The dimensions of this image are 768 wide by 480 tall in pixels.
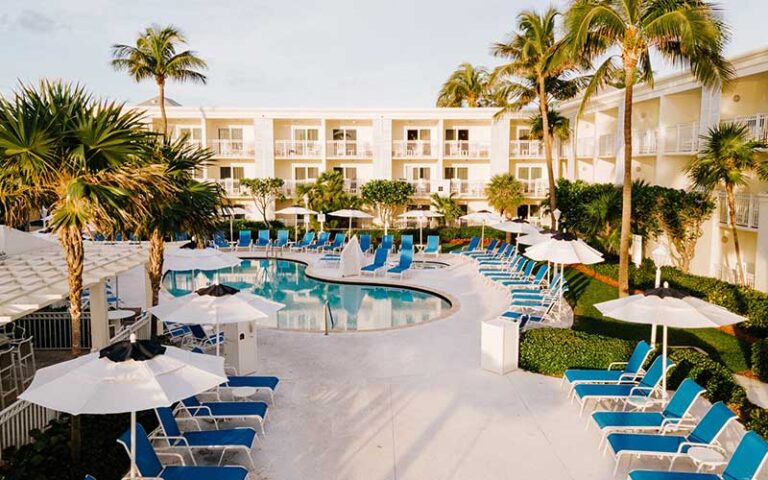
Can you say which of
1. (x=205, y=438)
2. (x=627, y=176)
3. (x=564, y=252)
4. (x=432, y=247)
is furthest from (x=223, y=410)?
(x=432, y=247)

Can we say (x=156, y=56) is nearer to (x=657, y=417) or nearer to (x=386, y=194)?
(x=386, y=194)

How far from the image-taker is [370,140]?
35562 millimetres

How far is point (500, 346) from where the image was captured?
34.0 feet

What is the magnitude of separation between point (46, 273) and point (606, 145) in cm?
2514

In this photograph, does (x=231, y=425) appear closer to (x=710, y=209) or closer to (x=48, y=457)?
(x=48, y=457)

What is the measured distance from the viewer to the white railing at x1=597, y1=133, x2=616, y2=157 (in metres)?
27.2

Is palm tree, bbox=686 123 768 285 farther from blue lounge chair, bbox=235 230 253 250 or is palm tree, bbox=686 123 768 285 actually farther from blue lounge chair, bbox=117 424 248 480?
blue lounge chair, bbox=235 230 253 250

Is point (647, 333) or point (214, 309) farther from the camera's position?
point (647, 333)

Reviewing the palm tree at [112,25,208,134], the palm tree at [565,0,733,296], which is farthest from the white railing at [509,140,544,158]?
the palm tree at [565,0,733,296]

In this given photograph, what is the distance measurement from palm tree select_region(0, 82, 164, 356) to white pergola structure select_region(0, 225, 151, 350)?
661mm

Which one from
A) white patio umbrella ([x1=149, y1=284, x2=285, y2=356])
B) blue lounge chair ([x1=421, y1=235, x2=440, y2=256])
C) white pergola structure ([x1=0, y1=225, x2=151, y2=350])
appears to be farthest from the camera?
blue lounge chair ([x1=421, y1=235, x2=440, y2=256])

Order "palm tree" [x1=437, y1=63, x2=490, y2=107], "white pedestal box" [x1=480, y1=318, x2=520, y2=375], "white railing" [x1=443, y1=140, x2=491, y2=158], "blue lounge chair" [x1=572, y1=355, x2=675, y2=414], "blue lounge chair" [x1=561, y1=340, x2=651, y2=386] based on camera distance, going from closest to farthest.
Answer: "blue lounge chair" [x1=572, y1=355, x2=675, y2=414] < "blue lounge chair" [x1=561, y1=340, x2=651, y2=386] < "white pedestal box" [x1=480, y1=318, x2=520, y2=375] < "white railing" [x1=443, y1=140, x2=491, y2=158] < "palm tree" [x1=437, y1=63, x2=490, y2=107]

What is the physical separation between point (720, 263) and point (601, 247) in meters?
4.10

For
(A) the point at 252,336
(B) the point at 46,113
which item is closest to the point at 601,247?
(A) the point at 252,336
